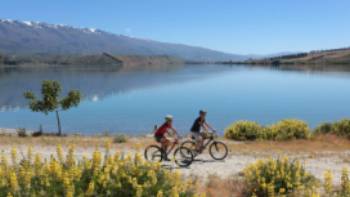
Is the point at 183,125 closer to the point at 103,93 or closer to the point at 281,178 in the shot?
the point at 281,178

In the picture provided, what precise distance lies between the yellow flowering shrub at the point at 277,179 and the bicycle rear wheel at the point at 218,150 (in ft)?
19.6

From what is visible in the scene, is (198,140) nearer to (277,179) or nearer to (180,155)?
(180,155)

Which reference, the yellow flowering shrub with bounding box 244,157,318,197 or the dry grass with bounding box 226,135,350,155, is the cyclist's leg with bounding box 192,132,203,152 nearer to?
the yellow flowering shrub with bounding box 244,157,318,197

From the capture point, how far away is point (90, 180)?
5.76 m

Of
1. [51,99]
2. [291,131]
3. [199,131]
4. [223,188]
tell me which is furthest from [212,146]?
[51,99]

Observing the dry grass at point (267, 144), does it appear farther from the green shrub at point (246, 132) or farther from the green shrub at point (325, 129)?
the green shrub at point (325, 129)

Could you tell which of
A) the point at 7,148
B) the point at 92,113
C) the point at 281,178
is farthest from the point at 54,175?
the point at 92,113

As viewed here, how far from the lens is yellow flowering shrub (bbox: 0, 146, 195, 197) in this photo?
5.29 meters

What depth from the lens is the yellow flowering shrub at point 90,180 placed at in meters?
5.29

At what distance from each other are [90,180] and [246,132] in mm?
18942

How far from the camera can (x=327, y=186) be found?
5.73 metres

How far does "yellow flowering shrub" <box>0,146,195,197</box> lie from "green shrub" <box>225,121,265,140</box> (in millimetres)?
17882

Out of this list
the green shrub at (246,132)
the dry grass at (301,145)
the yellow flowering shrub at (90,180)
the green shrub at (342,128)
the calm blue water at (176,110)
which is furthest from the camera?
the calm blue water at (176,110)

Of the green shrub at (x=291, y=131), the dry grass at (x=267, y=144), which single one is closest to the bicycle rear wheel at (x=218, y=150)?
the dry grass at (x=267, y=144)
